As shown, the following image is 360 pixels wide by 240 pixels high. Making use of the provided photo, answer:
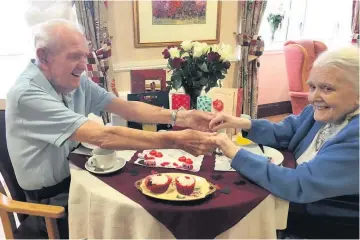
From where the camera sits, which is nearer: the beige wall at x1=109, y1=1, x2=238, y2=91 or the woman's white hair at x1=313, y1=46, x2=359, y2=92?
the woman's white hair at x1=313, y1=46, x2=359, y2=92

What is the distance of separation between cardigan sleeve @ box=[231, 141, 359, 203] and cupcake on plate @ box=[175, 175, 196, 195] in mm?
254

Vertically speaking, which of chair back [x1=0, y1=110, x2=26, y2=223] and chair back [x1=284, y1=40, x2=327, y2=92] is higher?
chair back [x1=284, y1=40, x2=327, y2=92]

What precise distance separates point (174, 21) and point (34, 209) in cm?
232

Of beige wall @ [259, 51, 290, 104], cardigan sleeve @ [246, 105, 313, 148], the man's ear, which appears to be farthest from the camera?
beige wall @ [259, 51, 290, 104]

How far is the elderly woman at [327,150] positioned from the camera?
1.16 m

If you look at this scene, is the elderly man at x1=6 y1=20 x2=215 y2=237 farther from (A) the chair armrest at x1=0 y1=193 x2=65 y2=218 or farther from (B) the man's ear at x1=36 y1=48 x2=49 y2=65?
(A) the chair armrest at x1=0 y1=193 x2=65 y2=218

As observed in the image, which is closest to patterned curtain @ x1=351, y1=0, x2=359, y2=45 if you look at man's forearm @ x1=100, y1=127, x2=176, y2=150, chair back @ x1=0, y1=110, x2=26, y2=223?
man's forearm @ x1=100, y1=127, x2=176, y2=150

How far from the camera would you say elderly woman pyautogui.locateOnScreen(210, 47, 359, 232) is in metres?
1.16

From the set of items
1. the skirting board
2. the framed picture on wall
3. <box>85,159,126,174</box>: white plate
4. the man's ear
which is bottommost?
the skirting board

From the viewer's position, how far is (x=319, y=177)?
1.16 meters

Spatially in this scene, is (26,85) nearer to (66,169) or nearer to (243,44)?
(66,169)

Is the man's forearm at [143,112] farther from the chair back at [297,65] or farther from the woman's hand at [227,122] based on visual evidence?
the chair back at [297,65]

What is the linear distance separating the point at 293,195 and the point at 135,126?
1.03 meters

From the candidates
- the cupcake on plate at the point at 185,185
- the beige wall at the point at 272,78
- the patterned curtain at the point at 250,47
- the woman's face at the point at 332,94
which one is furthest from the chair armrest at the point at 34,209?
the beige wall at the point at 272,78
